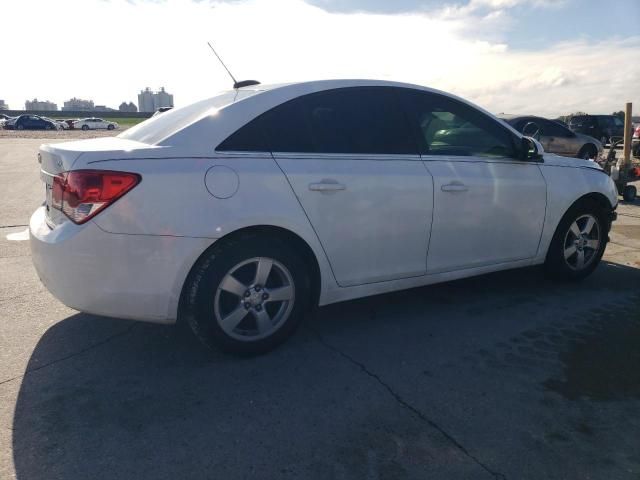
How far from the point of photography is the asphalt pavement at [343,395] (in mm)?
2355

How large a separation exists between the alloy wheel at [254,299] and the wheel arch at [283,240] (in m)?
0.15

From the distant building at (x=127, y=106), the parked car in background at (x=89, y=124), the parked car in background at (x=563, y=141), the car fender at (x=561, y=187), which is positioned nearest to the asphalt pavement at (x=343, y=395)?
the car fender at (x=561, y=187)

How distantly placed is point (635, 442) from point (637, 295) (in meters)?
2.44

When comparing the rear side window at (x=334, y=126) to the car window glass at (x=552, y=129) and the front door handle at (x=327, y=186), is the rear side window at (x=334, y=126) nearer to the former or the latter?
the front door handle at (x=327, y=186)

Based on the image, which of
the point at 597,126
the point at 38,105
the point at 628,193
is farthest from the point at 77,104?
the point at 628,193

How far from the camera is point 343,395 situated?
2.90 metres

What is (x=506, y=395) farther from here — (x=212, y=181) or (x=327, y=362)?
(x=212, y=181)

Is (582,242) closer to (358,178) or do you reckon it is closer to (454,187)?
(454,187)

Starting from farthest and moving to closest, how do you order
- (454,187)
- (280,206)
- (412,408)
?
(454,187) < (280,206) < (412,408)

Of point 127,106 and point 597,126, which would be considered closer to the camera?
point 597,126

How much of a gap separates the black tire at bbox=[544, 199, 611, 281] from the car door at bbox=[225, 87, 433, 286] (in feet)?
5.07

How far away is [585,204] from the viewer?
189 inches

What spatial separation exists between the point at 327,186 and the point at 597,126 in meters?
26.1

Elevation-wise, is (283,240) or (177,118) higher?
(177,118)
